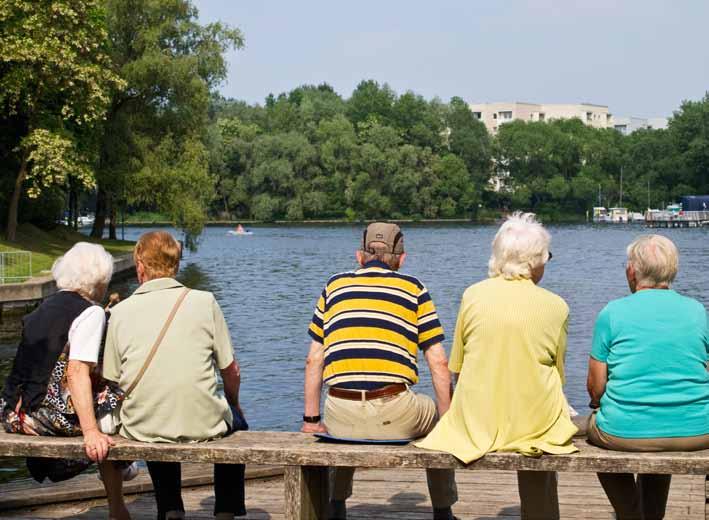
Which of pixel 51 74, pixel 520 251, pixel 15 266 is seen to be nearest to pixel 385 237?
pixel 520 251

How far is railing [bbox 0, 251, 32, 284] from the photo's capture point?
24844 millimetres

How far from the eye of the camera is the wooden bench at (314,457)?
15.0 feet

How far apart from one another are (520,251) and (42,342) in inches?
89.5

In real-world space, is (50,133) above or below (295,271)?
above

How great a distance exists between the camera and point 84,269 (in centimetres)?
504

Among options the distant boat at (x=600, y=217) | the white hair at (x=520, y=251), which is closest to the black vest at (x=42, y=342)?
the white hair at (x=520, y=251)

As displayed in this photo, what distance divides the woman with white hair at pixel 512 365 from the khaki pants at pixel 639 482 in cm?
17

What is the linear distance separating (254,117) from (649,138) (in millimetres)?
47519

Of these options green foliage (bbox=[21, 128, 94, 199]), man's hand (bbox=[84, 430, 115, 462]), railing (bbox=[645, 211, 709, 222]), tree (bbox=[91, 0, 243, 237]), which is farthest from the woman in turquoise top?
railing (bbox=[645, 211, 709, 222])

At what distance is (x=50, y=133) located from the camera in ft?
112

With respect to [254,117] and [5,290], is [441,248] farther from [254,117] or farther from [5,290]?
[254,117]

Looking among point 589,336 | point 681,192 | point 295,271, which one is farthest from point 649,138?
point 589,336

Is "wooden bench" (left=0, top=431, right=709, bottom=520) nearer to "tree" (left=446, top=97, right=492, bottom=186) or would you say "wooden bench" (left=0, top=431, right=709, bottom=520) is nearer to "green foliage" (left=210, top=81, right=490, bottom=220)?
"green foliage" (left=210, top=81, right=490, bottom=220)

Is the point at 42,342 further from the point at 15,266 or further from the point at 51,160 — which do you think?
the point at 51,160
